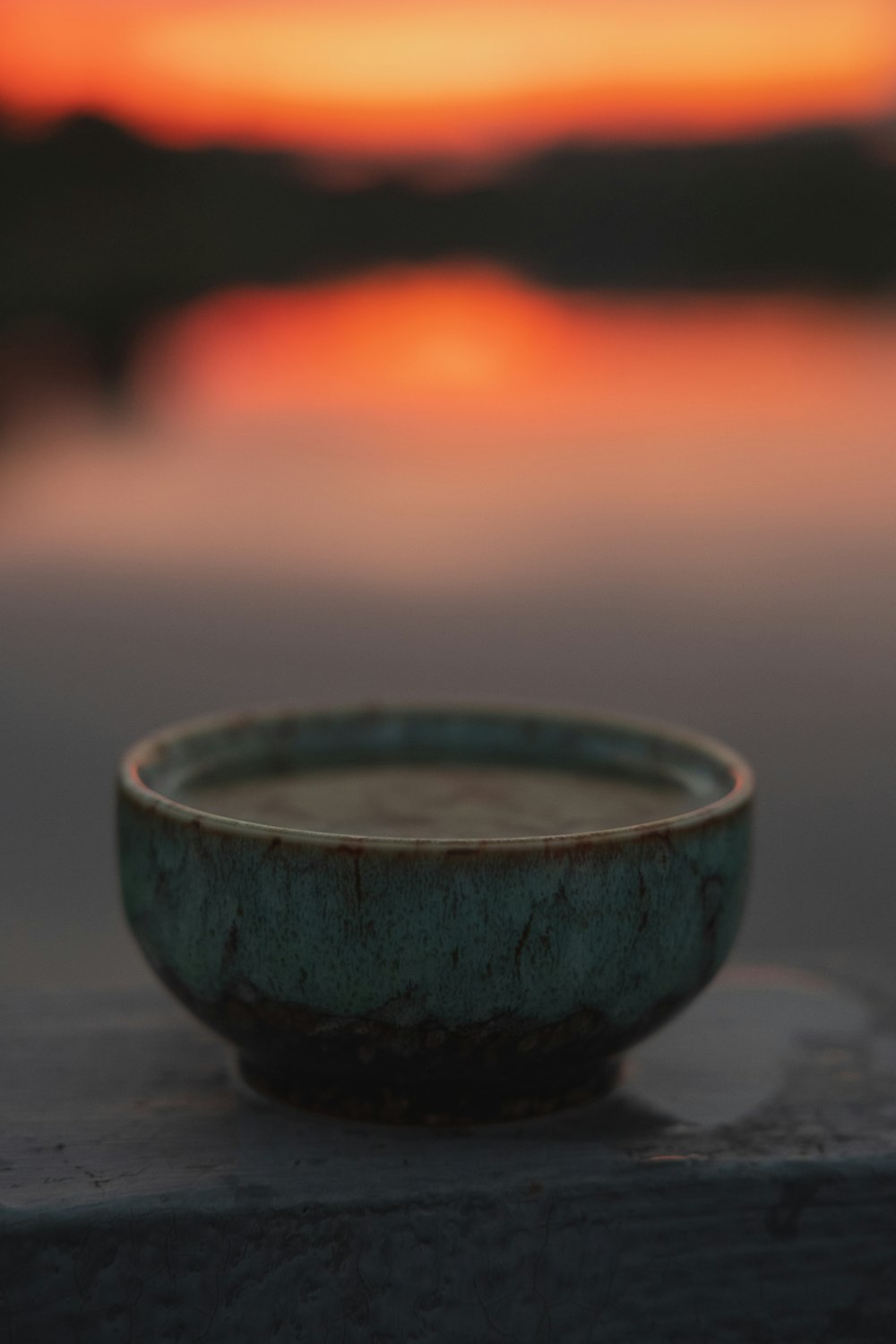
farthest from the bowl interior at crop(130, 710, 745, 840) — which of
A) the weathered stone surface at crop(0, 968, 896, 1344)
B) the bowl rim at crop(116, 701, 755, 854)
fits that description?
the weathered stone surface at crop(0, 968, 896, 1344)

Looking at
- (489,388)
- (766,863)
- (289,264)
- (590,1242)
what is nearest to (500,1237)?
(590,1242)

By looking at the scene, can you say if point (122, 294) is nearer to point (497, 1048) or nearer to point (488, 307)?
point (488, 307)

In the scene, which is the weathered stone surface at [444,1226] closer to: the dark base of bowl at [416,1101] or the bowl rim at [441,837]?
the dark base of bowl at [416,1101]

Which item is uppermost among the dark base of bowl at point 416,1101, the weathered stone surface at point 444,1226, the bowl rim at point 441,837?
the bowl rim at point 441,837

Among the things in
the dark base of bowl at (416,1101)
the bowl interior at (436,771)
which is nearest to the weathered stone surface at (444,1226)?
the dark base of bowl at (416,1101)

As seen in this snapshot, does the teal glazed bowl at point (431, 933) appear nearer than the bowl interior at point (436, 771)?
Yes

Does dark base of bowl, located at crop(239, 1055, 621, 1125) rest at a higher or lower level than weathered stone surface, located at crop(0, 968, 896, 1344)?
higher

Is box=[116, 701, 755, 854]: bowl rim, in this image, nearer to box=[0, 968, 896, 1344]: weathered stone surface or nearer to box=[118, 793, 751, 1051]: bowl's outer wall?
box=[118, 793, 751, 1051]: bowl's outer wall

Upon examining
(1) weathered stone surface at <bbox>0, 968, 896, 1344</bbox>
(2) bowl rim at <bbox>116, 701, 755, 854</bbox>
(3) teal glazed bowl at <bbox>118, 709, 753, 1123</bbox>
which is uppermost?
(2) bowl rim at <bbox>116, 701, 755, 854</bbox>
